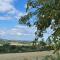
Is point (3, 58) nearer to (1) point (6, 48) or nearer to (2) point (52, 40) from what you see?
(1) point (6, 48)

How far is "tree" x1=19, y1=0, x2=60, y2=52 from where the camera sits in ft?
53.5

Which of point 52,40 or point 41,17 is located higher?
point 41,17

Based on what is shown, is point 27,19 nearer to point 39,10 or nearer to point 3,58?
point 39,10

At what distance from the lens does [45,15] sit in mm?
17125

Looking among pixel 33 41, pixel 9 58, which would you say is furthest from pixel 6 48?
pixel 33 41

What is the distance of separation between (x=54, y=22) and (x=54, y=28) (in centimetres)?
32

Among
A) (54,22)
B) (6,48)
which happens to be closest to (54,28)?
(54,22)

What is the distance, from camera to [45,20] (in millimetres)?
17391

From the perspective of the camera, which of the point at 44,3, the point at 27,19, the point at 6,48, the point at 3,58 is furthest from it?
the point at 6,48

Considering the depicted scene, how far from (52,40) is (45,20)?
4.22ft

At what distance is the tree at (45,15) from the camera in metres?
16.3

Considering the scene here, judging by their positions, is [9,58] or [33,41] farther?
[9,58]

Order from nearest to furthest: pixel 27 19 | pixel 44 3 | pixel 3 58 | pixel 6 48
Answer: pixel 44 3 < pixel 27 19 < pixel 3 58 < pixel 6 48

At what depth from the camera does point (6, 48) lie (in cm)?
5138
